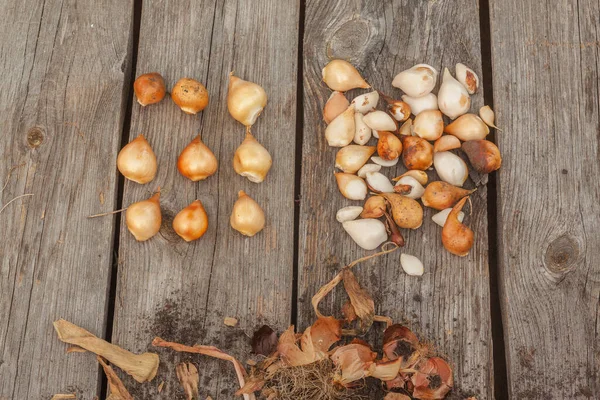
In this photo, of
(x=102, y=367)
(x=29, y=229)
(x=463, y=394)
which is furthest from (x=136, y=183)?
(x=463, y=394)

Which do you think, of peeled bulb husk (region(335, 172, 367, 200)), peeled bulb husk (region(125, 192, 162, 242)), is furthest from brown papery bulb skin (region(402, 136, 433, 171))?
peeled bulb husk (region(125, 192, 162, 242))

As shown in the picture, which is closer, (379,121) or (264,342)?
(264,342)

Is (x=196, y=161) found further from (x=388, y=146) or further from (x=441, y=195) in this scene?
(x=441, y=195)

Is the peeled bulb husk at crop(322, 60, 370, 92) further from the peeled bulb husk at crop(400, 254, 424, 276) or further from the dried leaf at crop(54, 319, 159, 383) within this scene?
the dried leaf at crop(54, 319, 159, 383)

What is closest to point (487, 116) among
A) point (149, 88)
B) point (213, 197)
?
point (213, 197)

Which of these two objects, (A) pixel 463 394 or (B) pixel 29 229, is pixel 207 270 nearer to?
(B) pixel 29 229
